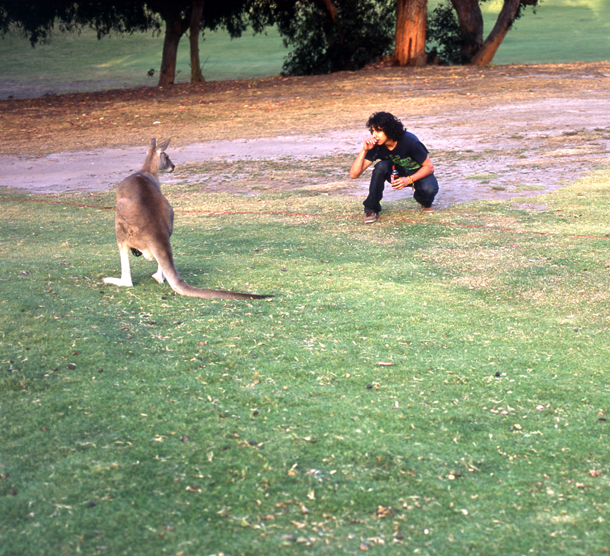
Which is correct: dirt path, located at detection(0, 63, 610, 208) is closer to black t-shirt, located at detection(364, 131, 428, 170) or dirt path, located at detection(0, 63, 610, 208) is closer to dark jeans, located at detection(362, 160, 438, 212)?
dark jeans, located at detection(362, 160, 438, 212)

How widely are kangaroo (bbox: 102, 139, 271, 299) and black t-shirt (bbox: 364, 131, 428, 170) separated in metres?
3.25

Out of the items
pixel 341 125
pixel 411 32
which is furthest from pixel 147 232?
pixel 411 32

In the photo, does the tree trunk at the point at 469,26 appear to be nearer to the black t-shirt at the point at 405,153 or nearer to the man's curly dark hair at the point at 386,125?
the black t-shirt at the point at 405,153

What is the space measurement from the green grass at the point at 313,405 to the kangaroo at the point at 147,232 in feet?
0.46

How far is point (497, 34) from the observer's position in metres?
25.2

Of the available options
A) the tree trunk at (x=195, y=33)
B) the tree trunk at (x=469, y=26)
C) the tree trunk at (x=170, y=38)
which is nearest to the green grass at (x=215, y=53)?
the tree trunk at (x=469, y=26)

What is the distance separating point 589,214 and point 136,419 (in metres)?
6.02

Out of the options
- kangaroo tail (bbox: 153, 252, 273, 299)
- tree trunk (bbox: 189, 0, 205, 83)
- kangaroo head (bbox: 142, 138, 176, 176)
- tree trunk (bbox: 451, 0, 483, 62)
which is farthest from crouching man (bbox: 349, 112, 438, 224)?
tree trunk (bbox: 451, 0, 483, 62)

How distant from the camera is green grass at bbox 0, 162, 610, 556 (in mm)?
2686

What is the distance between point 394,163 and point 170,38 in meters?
19.1

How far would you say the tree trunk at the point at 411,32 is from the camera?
23281 mm

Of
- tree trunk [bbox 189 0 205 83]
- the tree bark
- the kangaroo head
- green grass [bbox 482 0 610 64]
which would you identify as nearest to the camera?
the kangaroo head

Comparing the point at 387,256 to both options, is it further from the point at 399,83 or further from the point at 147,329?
the point at 399,83

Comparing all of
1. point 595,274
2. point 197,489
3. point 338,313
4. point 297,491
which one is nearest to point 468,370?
point 338,313
